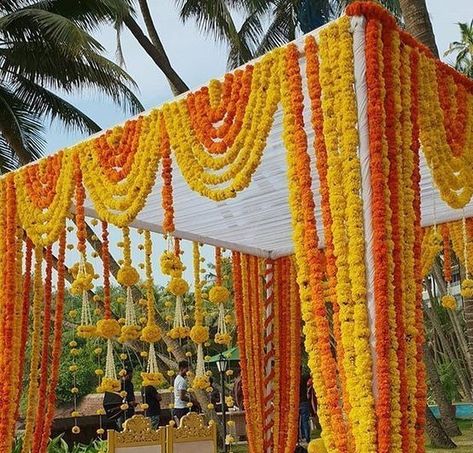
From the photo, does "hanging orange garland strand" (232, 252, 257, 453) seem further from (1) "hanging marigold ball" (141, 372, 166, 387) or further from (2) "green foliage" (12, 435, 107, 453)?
(2) "green foliage" (12, 435, 107, 453)

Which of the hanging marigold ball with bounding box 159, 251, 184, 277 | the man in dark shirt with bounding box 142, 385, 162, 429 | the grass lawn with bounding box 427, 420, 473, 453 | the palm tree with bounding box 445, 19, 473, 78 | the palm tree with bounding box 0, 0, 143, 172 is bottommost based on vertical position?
the grass lawn with bounding box 427, 420, 473, 453

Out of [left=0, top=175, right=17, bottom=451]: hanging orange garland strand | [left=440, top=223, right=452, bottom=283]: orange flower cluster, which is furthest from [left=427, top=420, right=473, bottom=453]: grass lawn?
[left=0, top=175, right=17, bottom=451]: hanging orange garland strand

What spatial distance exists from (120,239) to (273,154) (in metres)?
1.35

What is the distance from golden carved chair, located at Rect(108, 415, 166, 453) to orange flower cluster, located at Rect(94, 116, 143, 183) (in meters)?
1.86

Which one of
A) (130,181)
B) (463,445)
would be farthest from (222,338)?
(463,445)

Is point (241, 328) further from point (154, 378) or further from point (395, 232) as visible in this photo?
point (395, 232)

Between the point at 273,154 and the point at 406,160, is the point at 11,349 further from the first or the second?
the point at 406,160

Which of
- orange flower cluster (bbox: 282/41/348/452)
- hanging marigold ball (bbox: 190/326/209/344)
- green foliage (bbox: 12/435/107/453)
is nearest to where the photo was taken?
orange flower cluster (bbox: 282/41/348/452)

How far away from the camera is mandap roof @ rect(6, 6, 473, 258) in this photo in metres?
5.06

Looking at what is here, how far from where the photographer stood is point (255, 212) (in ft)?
19.1

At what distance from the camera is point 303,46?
140 inches

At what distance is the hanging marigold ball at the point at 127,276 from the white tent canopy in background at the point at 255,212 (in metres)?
0.79

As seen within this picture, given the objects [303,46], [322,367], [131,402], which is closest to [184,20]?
[131,402]

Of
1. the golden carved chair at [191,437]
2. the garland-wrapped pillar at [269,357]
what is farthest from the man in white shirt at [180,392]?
the golden carved chair at [191,437]
